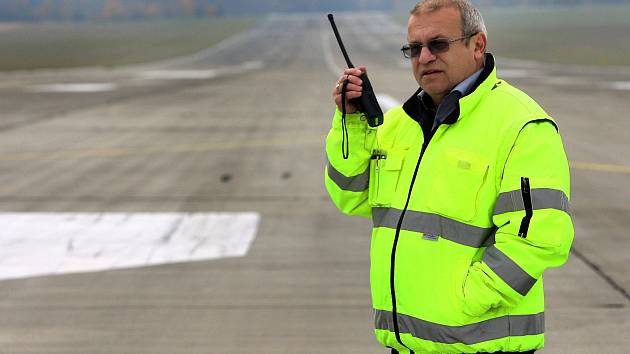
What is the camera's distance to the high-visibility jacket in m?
2.68

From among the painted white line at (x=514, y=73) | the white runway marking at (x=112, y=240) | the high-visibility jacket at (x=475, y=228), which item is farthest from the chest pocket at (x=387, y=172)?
the painted white line at (x=514, y=73)

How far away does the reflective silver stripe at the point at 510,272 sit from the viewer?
267cm

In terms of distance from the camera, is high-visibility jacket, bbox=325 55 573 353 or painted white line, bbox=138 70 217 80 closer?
high-visibility jacket, bbox=325 55 573 353

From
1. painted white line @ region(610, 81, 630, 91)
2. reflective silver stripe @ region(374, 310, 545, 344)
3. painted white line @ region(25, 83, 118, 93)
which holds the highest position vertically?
reflective silver stripe @ region(374, 310, 545, 344)

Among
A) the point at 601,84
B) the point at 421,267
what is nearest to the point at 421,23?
the point at 421,267

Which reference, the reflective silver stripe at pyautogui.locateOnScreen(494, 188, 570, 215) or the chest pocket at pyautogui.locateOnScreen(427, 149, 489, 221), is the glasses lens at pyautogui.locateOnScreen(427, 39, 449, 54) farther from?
the reflective silver stripe at pyautogui.locateOnScreen(494, 188, 570, 215)

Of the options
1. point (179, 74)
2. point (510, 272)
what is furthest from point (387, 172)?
point (179, 74)

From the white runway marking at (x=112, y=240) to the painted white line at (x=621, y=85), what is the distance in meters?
20.1

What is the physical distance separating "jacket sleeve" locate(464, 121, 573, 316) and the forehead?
0.47m

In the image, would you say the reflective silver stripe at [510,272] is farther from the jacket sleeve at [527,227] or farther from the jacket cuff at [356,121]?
the jacket cuff at [356,121]

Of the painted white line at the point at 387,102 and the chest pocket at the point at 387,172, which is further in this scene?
the painted white line at the point at 387,102

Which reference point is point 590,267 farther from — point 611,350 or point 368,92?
point 368,92

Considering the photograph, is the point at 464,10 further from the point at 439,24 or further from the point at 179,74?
the point at 179,74

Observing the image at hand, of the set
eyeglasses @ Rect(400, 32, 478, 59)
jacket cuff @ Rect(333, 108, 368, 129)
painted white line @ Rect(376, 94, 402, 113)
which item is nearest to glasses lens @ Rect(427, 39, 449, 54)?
eyeglasses @ Rect(400, 32, 478, 59)
